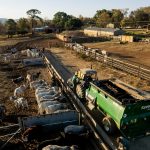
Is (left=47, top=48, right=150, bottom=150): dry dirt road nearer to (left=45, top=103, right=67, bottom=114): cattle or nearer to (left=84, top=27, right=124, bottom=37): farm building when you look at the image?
(left=45, top=103, right=67, bottom=114): cattle

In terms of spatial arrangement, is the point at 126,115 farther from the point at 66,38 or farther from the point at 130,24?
the point at 130,24

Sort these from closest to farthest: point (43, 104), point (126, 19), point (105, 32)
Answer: point (43, 104) → point (105, 32) → point (126, 19)

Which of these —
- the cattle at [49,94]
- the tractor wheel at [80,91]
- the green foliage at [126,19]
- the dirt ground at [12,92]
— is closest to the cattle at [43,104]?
the dirt ground at [12,92]

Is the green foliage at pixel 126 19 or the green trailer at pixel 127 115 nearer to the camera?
the green trailer at pixel 127 115

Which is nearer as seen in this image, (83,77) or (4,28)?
(83,77)

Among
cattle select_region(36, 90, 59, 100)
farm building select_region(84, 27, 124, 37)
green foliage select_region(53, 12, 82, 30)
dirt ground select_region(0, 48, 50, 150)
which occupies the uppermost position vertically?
green foliage select_region(53, 12, 82, 30)

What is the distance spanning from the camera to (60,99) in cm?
1686

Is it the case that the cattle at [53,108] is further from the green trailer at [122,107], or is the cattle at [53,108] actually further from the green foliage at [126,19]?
the green foliage at [126,19]

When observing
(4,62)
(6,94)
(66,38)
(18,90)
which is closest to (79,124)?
(18,90)

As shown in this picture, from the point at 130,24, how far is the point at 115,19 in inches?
624

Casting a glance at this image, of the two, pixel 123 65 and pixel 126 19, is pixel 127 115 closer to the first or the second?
pixel 123 65

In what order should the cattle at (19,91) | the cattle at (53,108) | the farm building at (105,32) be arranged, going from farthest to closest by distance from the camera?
the farm building at (105,32)
the cattle at (19,91)
the cattle at (53,108)

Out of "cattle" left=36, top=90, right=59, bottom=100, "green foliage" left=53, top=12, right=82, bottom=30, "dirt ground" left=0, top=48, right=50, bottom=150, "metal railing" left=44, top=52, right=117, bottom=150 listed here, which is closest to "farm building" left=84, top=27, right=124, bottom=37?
"green foliage" left=53, top=12, right=82, bottom=30

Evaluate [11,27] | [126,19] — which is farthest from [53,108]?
[126,19]
